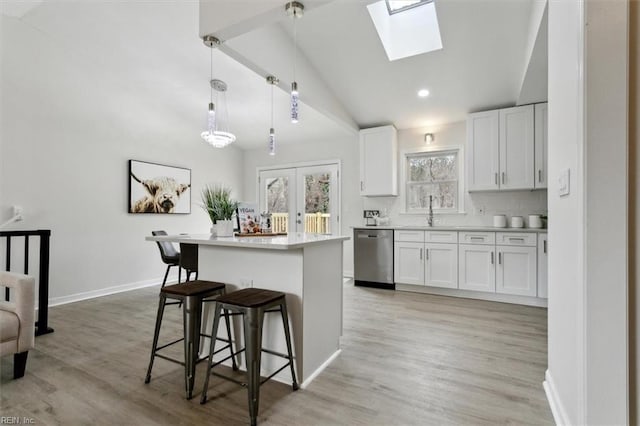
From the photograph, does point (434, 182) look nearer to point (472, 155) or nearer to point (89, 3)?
point (472, 155)

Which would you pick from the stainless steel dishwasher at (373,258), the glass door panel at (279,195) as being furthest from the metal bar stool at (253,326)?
the glass door panel at (279,195)

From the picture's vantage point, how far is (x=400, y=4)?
3.57m

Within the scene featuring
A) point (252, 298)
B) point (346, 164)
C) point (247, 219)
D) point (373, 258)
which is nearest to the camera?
point (252, 298)

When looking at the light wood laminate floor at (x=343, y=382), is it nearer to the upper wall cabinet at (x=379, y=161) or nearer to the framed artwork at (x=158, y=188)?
the framed artwork at (x=158, y=188)

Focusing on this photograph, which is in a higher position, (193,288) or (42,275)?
(193,288)

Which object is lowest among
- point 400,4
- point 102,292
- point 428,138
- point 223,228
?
point 102,292

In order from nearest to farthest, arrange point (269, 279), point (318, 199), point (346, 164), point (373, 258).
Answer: point (269, 279) < point (373, 258) < point (346, 164) < point (318, 199)

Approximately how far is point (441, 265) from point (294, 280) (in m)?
2.85

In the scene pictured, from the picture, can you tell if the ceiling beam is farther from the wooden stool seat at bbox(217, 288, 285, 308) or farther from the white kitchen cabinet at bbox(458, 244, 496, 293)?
the white kitchen cabinet at bbox(458, 244, 496, 293)

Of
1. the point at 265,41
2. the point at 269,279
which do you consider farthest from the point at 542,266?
the point at 265,41

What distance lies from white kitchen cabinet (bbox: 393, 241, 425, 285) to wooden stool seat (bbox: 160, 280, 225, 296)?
2.95 m

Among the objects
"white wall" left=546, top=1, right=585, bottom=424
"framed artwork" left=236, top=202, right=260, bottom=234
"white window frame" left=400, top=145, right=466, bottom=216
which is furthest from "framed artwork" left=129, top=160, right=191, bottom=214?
"white wall" left=546, top=1, right=585, bottom=424

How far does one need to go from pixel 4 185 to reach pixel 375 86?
451 cm

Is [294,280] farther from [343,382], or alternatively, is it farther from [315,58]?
[315,58]
